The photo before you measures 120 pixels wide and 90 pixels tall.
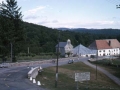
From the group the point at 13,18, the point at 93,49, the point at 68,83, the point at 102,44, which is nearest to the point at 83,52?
the point at 93,49

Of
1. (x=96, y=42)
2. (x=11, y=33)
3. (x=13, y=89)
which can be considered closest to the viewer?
(x=13, y=89)

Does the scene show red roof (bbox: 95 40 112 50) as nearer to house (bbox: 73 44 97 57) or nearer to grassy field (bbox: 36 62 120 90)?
house (bbox: 73 44 97 57)

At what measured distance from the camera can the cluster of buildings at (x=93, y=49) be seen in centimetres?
13000

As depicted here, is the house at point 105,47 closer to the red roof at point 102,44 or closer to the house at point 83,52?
the red roof at point 102,44

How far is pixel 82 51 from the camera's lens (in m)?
134

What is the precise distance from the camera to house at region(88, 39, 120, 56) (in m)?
146

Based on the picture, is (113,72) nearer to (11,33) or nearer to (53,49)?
(11,33)

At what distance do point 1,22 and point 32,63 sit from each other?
14.2 metres

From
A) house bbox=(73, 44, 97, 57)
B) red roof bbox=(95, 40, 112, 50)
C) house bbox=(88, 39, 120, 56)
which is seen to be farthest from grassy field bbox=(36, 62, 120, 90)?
red roof bbox=(95, 40, 112, 50)

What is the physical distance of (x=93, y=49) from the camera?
476 ft

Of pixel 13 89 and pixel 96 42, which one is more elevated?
pixel 96 42

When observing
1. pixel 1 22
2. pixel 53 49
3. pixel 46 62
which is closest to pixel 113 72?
pixel 46 62

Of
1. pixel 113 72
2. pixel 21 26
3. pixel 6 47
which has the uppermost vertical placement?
pixel 21 26

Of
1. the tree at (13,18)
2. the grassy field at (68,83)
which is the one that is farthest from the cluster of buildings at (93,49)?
the grassy field at (68,83)
